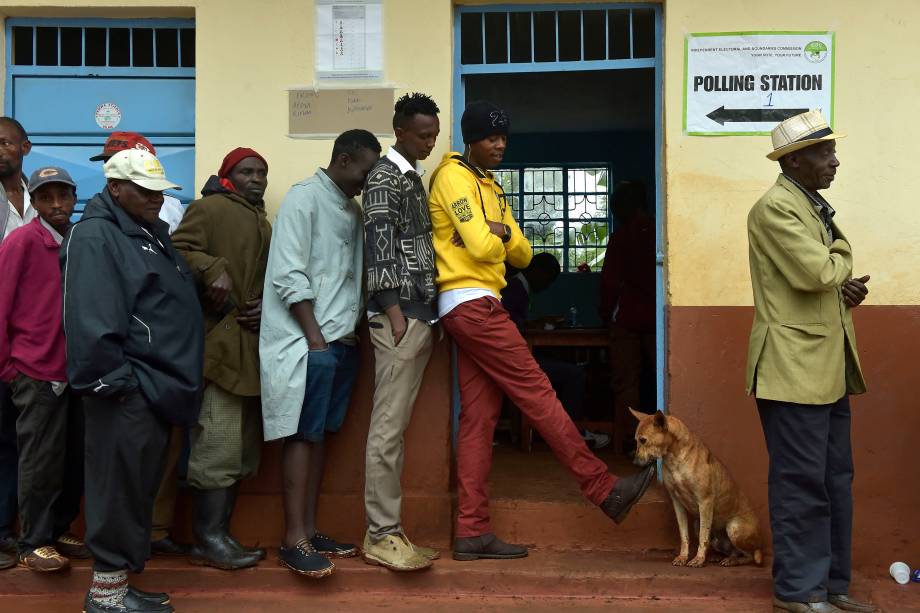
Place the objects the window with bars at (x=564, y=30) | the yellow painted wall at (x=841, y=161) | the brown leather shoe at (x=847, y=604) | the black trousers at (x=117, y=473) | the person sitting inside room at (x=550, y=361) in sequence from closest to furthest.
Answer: the black trousers at (x=117, y=473) → the brown leather shoe at (x=847, y=604) → the yellow painted wall at (x=841, y=161) → the window with bars at (x=564, y=30) → the person sitting inside room at (x=550, y=361)

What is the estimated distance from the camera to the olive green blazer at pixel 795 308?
4.18m

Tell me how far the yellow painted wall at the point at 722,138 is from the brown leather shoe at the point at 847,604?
1485 mm

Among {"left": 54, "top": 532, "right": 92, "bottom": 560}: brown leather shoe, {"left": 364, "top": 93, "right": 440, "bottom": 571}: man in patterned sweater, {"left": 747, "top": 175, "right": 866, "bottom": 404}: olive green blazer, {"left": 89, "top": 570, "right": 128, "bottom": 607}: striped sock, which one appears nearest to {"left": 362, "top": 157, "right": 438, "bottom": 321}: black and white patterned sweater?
{"left": 364, "top": 93, "right": 440, "bottom": 571}: man in patterned sweater

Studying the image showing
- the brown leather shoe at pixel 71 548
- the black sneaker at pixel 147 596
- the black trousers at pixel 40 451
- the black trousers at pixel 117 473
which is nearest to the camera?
the black trousers at pixel 117 473

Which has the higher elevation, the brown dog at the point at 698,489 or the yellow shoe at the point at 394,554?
the brown dog at the point at 698,489

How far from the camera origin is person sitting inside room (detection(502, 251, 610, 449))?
7.26 metres

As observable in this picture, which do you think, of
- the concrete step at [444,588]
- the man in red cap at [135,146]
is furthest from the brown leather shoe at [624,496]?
the man in red cap at [135,146]

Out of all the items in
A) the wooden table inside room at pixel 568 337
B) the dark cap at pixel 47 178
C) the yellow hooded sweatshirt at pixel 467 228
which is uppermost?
the dark cap at pixel 47 178

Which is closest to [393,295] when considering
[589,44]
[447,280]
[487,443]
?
[447,280]

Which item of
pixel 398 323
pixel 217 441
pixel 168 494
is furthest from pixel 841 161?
pixel 168 494

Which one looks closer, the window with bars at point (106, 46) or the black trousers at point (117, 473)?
the black trousers at point (117, 473)

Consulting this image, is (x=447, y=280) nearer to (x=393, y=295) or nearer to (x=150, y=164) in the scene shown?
(x=393, y=295)

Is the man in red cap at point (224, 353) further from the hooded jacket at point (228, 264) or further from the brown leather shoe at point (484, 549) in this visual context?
the brown leather shoe at point (484, 549)

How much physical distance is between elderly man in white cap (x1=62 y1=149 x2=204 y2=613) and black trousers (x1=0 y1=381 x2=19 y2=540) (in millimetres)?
838
